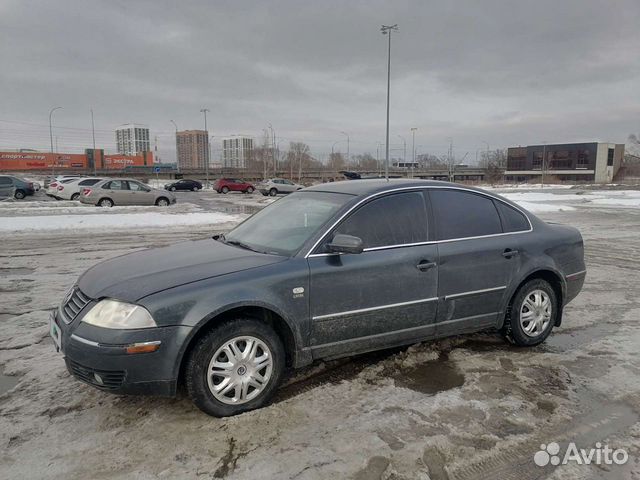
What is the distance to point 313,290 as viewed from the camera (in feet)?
11.9

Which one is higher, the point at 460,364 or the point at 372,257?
the point at 372,257

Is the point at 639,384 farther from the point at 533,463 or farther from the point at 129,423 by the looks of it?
the point at 129,423

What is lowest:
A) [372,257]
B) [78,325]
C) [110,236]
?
[110,236]

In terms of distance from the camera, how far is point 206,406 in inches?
130

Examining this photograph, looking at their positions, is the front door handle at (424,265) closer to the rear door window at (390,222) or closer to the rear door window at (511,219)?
the rear door window at (390,222)

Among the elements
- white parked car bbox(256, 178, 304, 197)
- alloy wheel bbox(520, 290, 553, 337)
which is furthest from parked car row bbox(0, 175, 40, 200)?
alloy wheel bbox(520, 290, 553, 337)

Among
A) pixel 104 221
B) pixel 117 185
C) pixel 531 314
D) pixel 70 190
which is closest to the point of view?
pixel 531 314

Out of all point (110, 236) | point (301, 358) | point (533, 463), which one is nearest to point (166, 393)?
point (301, 358)

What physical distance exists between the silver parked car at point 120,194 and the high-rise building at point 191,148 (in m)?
100

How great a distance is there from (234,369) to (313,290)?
81 cm

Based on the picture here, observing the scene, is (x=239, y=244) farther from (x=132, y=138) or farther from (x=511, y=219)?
(x=132, y=138)

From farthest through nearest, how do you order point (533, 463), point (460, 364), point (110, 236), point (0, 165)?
point (0, 165), point (110, 236), point (460, 364), point (533, 463)

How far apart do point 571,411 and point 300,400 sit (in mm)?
2027

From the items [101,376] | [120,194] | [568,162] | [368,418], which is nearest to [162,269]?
[101,376]
